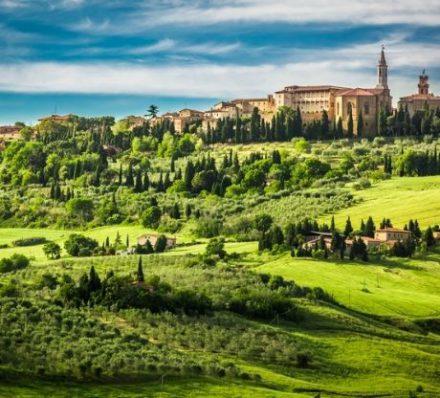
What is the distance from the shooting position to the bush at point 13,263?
100250 millimetres

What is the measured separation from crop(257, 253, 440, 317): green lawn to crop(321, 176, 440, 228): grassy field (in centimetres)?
Result: 1518

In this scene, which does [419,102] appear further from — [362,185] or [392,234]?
[392,234]

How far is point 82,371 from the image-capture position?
58.2 m

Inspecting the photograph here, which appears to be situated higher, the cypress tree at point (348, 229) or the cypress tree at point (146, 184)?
the cypress tree at point (146, 184)

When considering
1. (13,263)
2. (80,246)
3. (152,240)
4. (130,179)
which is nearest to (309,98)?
(130,179)

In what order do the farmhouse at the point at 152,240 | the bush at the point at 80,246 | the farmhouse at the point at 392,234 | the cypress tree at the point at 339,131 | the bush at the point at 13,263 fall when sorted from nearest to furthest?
the bush at the point at 13,263 < the farmhouse at the point at 392,234 < the bush at the point at 80,246 < the farmhouse at the point at 152,240 < the cypress tree at the point at 339,131

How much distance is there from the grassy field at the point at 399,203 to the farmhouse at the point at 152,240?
20.0 meters

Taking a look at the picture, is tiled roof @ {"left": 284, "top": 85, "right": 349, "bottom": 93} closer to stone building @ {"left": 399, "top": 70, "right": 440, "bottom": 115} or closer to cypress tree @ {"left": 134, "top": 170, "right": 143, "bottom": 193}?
stone building @ {"left": 399, "top": 70, "right": 440, "bottom": 115}

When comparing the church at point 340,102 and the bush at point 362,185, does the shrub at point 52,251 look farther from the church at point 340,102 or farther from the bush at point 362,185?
the church at point 340,102

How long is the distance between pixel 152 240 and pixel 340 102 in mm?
76324

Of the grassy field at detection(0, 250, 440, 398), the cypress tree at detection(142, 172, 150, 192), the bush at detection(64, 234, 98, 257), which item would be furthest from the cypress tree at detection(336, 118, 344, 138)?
the grassy field at detection(0, 250, 440, 398)

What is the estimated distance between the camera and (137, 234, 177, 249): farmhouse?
116 metres

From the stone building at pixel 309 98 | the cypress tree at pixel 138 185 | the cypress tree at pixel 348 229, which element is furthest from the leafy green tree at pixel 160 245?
the stone building at pixel 309 98

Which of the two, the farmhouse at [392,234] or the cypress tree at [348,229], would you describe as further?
the cypress tree at [348,229]
